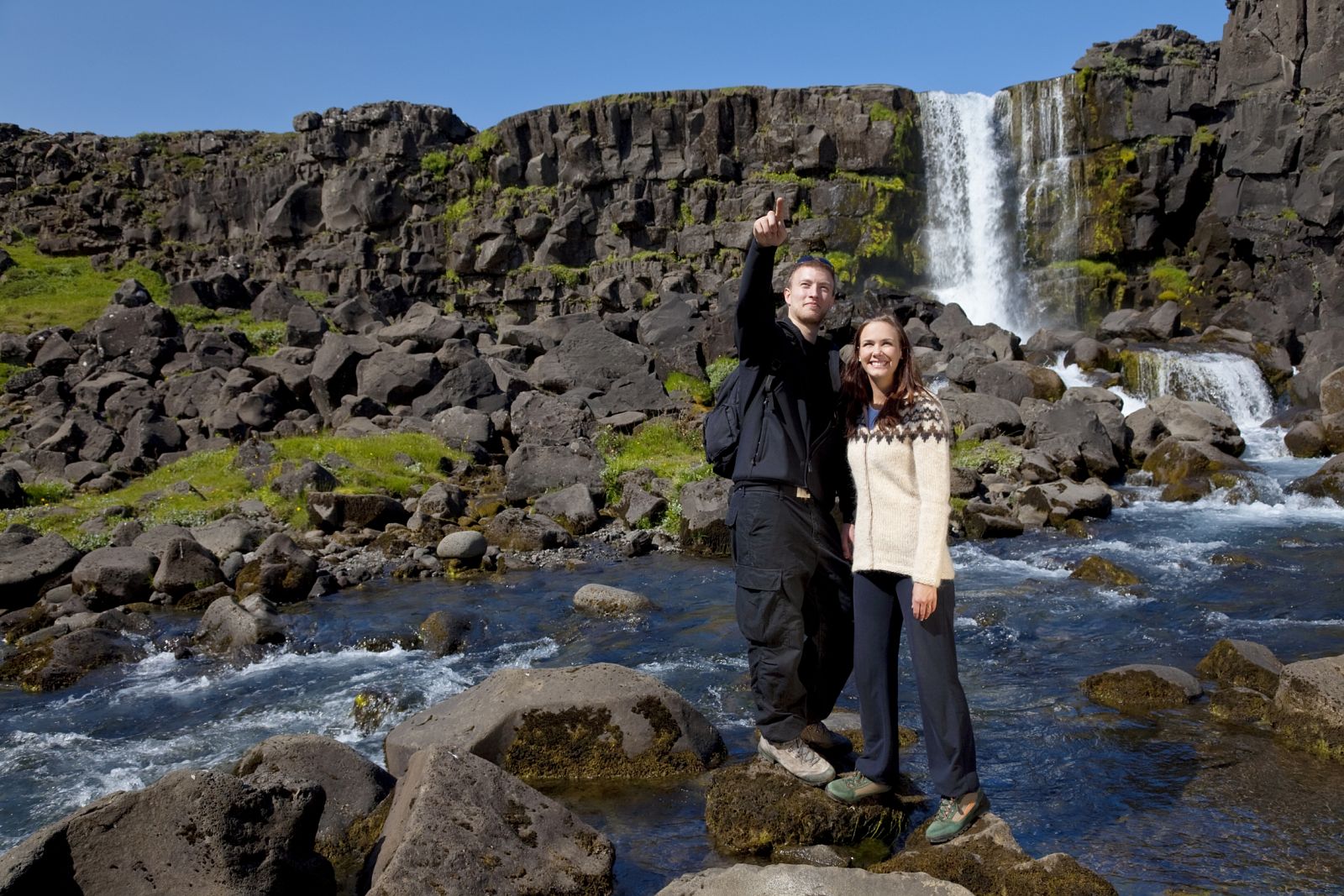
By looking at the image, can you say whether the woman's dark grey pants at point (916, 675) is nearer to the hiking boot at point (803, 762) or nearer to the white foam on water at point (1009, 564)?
the hiking boot at point (803, 762)

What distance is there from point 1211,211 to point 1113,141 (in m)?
4.88

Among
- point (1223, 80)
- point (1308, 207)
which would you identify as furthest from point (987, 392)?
point (1223, 80)

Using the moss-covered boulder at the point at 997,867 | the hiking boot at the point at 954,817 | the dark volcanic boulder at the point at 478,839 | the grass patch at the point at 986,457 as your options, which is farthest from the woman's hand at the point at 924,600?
the grass patch at the point at 986,457

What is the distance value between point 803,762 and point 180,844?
3082 millimetres

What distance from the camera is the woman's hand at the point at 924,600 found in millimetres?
4859


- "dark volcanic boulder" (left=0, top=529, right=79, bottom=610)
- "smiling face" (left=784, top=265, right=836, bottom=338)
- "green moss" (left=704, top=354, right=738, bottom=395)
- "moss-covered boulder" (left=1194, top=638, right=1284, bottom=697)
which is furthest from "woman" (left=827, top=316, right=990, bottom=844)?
"green moss" (left=704, top=354, right=738, bottom=395)

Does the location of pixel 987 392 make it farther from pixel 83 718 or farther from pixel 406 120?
pixel 406 120

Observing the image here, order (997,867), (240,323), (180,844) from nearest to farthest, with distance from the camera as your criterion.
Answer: (997,867) → (180,844) → (240,323)

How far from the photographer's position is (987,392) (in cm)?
2577

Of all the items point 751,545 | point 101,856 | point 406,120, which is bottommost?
point 101,856

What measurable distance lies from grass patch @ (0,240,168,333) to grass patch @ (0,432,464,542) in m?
23.5

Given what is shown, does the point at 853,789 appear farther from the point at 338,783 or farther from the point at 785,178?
the point at 785,178

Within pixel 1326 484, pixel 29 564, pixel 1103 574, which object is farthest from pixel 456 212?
pixel 1103 574

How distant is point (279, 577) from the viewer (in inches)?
585
